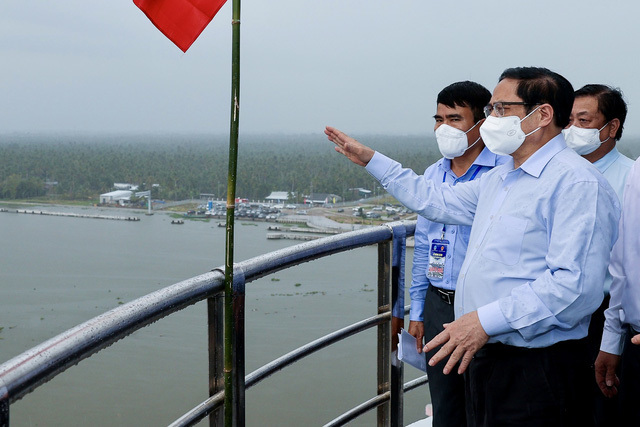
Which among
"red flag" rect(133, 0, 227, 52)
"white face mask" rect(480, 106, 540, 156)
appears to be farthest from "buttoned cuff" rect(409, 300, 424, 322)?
"red flag" rect(133, 0, 227, 52)

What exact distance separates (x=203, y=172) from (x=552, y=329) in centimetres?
6497

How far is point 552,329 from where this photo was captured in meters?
1.21

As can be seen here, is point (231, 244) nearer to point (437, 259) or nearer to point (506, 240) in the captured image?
point (506, 240)

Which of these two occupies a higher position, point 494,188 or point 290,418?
point 494,188

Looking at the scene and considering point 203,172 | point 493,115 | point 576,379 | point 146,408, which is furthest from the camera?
point 203,172

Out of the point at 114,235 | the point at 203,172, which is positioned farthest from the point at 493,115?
the point at 203,172

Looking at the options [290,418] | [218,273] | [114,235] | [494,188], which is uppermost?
[494,188]

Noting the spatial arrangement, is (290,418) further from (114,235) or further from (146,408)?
(114,235)

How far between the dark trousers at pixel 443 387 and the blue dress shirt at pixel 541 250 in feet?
1.07

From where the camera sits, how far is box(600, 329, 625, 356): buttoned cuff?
141 cm

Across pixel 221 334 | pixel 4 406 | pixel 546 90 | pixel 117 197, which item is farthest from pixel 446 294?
pixel 117 197

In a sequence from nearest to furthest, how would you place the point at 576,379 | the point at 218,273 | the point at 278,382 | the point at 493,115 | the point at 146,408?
the point at 218,273 < the point at 576,379 < the point at 493,115 < the point at 146,408 < the point at 278,382

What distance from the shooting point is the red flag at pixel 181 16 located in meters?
1.26

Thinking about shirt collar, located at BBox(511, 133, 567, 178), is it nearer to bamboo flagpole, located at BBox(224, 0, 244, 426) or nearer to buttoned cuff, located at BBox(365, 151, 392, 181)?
buttoned cuff, located at BBox(365, 151, 392, 181)
